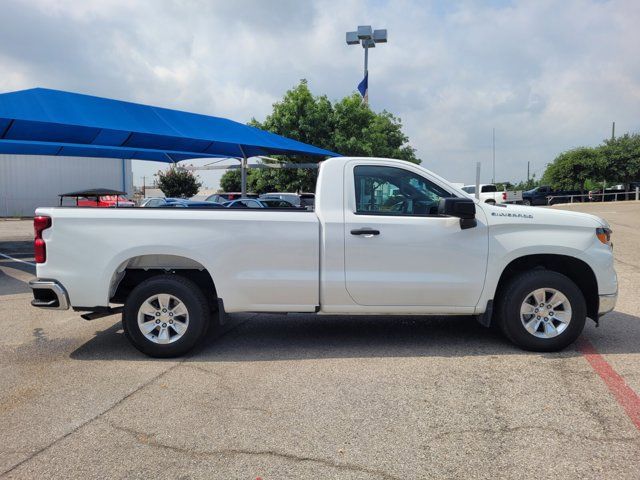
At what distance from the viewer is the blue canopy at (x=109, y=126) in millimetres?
11102

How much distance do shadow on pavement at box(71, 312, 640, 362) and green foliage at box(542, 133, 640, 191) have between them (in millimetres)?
47899

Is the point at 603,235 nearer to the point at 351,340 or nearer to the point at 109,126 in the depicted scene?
the point at 351,340

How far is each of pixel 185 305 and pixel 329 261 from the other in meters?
1.47

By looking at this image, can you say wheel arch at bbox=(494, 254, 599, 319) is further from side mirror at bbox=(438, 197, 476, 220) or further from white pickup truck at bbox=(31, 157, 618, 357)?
side mirror at bbox=(438, 197, 476, 220)

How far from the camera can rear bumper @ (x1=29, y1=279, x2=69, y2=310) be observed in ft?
16.3

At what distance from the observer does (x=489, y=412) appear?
12.5ft

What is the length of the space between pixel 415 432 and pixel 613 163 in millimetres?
54524

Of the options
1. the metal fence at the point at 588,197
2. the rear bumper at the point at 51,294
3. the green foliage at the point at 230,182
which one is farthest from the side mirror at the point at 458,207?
the green foliage at the point at 230,182

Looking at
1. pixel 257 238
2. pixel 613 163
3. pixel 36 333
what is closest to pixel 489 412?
pixel 257 238

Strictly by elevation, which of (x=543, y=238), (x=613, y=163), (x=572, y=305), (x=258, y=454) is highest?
(x=613, y=163)

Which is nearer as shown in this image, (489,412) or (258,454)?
(258,454)

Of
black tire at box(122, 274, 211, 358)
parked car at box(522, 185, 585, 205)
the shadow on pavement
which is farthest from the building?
black tire at box(122, 274, 211, 358)

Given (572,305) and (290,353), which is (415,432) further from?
(572,305)

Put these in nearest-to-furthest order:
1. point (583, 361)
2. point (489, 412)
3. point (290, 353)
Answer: point (489, 412), point (583, 361), point (290, 353)
